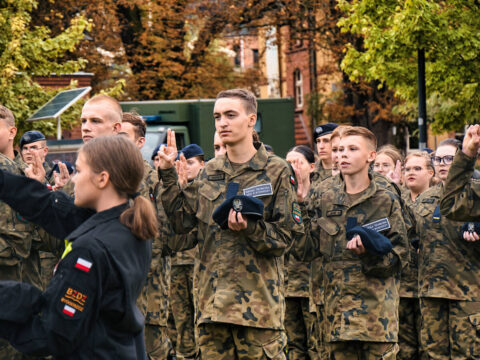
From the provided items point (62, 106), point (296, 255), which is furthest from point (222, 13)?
point (296, 255)

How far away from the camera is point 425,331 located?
844 centimetres

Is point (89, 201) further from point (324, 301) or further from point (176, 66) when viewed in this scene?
point (176, 66)

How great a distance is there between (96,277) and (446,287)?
17.6ft

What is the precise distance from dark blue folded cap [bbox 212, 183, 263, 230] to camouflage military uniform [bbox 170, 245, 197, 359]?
425 centimetres

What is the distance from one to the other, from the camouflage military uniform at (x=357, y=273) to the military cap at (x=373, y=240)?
0.24 metres

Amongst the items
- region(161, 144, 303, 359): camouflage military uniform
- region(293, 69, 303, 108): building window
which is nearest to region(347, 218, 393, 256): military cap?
region(161, 144, 303, 359): camouflage military uniform

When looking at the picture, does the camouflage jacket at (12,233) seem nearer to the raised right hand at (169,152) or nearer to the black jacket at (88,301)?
the raised right hand at (169,152)

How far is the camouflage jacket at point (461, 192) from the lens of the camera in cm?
610

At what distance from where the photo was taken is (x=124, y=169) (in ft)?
12.9

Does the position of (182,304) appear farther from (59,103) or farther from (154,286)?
(59,103)

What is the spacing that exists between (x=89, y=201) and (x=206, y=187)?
2350 millimetres

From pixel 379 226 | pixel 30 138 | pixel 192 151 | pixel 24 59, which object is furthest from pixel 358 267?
pixel 24 59

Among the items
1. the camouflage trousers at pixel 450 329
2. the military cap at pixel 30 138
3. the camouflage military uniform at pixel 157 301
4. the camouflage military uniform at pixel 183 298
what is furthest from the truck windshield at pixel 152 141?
the camouflage trousers at pixel 450 329

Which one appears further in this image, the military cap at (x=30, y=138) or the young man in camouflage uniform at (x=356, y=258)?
the military cap at (x=30, y=138)
